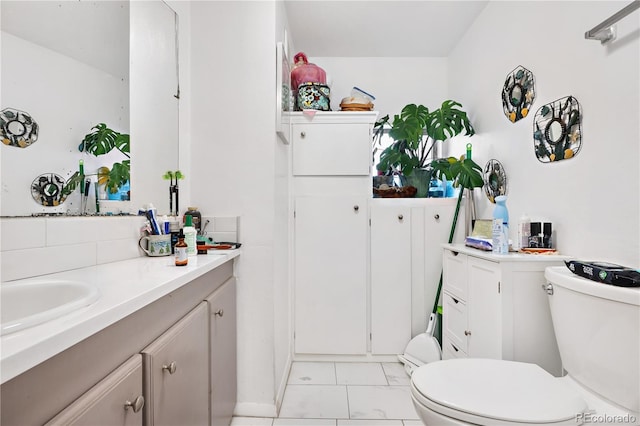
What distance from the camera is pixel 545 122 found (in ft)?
5.36

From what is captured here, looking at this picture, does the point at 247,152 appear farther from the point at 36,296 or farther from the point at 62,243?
the point at 36,296

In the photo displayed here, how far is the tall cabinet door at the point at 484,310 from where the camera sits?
58.8 inches

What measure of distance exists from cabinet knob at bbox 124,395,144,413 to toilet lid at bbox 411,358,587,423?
839 millimetres

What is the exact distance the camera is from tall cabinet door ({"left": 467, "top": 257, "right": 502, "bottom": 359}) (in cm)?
149

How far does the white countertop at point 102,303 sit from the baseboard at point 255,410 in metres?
0.86

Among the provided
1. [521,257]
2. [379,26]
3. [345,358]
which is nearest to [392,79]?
[379,26]

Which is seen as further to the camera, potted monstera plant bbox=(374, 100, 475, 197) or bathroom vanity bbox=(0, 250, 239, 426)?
potted monstera plant bbox=(374, 100, 475, 197)

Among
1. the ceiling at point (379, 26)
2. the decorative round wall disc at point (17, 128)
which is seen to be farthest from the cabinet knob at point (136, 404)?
the ceiling at point (379, 26)

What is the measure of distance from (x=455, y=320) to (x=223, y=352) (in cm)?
129

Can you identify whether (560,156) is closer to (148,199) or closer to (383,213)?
(383,213)

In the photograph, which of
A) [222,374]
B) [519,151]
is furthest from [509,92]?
[222,374]

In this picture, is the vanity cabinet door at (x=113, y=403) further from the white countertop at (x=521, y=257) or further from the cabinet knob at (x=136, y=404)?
the white countertop at (x=521, y=257)

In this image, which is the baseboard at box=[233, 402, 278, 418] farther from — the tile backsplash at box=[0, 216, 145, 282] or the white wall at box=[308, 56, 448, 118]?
the white wall at box=[308, 56, 448, 118]

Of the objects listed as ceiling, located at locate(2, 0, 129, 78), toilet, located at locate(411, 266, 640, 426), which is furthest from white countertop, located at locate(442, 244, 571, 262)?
ceiling, located at locate(2, 0, 129, 78)
